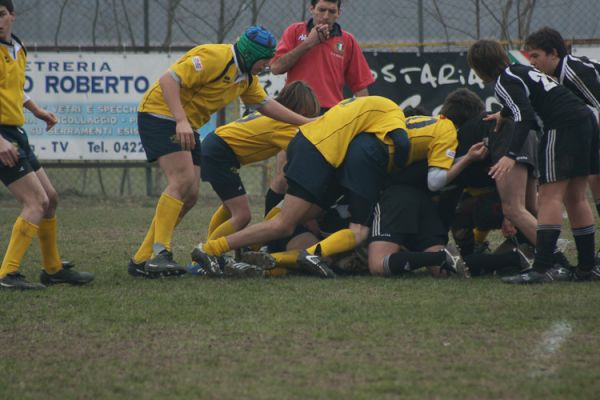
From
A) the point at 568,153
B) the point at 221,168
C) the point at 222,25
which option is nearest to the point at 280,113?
the point at 221,168

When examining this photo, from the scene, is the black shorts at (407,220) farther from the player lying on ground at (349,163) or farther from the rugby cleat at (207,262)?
the rugby cleat at (207,262)

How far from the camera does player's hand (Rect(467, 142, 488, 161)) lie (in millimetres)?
5945

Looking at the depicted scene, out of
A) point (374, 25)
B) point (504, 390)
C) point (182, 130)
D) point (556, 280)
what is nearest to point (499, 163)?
point (556, 280)

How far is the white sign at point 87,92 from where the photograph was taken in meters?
11.9

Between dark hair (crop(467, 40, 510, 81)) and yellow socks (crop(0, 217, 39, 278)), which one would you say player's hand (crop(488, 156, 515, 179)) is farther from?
yellow socks (crop(0, 217, 39, 278))

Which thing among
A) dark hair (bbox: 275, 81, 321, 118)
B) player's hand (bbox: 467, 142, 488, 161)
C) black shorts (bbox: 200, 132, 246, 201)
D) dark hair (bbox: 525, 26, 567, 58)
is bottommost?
black shorts (bbox: 200, 132, 246, 201)

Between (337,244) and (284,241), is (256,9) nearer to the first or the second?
(284,241)

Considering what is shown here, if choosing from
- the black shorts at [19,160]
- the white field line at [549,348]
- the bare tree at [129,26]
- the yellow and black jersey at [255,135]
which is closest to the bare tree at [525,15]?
the bare tree at [129,26]

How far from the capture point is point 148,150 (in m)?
6.25

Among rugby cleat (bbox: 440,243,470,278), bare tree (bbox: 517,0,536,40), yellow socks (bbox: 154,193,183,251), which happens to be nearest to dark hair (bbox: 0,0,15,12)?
yellow socks (bbox: 154,193,183,251)

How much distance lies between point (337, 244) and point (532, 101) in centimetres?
147

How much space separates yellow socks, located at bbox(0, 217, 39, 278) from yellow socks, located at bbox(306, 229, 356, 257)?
170 cm

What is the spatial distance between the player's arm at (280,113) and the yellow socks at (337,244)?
89 centimetres

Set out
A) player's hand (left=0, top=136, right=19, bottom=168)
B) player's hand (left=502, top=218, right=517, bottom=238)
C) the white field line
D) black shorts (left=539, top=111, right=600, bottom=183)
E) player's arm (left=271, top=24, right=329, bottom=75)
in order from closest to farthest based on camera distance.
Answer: the white field line, player's hand (left=0, top=136, right=19, bottom=168), black shorts (left=539, top=111, right=600, bottom=183), player's hand (left=502, top=218, right=517, bottom=238), player's arm (left=271, top=24, right=329, bottom=75)
